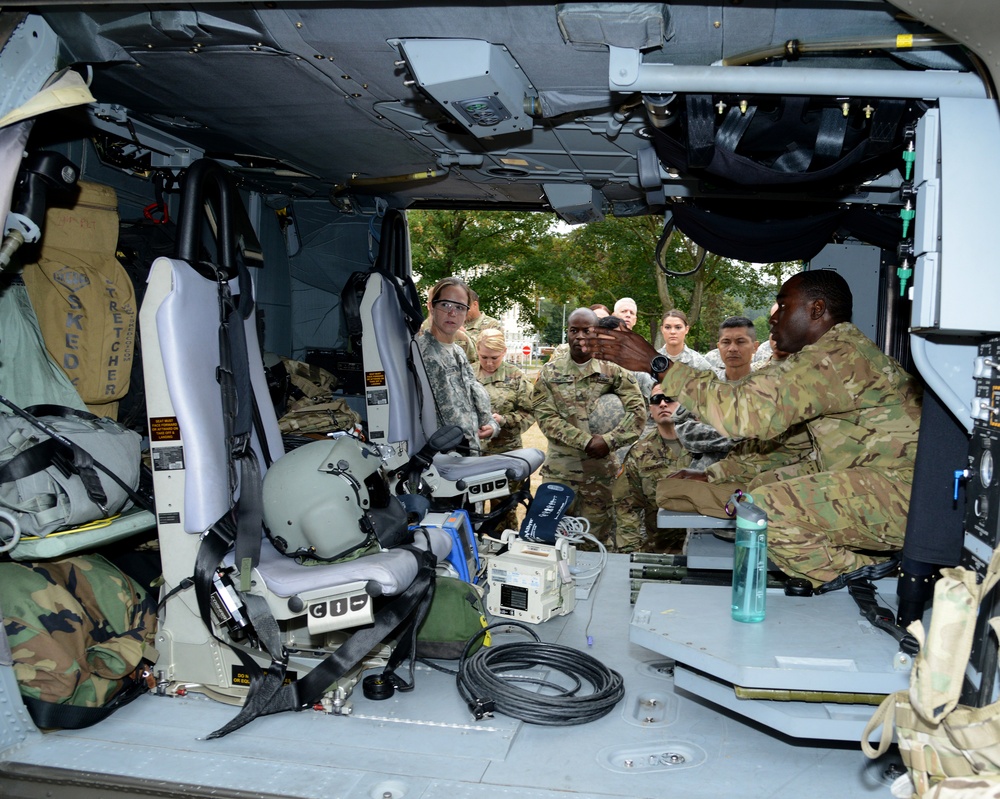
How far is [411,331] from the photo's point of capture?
551 centimetres

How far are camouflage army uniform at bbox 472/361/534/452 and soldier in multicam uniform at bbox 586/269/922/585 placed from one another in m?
3.72

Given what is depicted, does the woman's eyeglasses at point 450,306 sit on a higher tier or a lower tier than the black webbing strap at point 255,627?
higher

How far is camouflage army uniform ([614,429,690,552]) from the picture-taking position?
20.3 ft

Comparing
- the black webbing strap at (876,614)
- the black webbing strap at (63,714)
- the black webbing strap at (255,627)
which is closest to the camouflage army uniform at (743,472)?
the black webbing strap at (876,614)

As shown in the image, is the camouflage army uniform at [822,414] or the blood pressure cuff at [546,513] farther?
the blood pressure cuff at [546,513]

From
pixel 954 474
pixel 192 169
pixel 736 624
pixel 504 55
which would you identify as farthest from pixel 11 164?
pixel 954 474

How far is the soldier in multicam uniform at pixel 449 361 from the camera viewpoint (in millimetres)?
5902

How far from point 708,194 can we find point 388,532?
2.72 meters

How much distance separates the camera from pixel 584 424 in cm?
653

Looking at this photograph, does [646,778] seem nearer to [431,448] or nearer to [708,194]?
[431,448]

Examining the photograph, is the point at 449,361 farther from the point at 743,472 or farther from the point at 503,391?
the point at 743,472

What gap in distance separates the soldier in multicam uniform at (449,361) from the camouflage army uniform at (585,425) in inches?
27.3

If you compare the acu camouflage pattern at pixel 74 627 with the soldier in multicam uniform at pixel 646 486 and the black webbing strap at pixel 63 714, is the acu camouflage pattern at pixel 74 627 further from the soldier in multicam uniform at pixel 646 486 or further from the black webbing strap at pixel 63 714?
the soldier in multicam uniform at pixel 646 486

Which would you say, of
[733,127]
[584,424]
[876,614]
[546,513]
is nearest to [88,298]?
[546,513]
